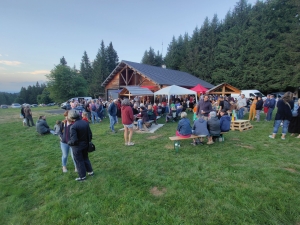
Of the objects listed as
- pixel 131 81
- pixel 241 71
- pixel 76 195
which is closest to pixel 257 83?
pixel 241 71

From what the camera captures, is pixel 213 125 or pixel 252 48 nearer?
pixel 213 125

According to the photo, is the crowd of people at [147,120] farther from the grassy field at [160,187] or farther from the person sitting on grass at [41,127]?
the grassy field at [160,187]

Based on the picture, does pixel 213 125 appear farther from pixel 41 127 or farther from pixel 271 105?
pixel 41 127

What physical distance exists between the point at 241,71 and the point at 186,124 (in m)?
28.9

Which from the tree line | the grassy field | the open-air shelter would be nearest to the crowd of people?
the grassy field

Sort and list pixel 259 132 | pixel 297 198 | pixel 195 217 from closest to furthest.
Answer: pixel 195 217 → pixel 297 198 → pixel 259 132

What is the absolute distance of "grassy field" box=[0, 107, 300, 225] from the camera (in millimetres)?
2633

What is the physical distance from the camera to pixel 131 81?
71.3 feet

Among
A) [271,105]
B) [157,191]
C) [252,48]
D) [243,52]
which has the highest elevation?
[252,48]

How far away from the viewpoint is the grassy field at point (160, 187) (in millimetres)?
2633

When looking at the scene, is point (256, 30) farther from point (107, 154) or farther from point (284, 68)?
point (107, 154)

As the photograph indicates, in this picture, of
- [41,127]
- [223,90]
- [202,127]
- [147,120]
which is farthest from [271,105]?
[41,127]

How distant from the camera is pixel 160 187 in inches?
134

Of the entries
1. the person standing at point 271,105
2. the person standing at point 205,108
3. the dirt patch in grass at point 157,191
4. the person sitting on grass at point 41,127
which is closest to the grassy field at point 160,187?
the dirt patch in grass at point 157,191
